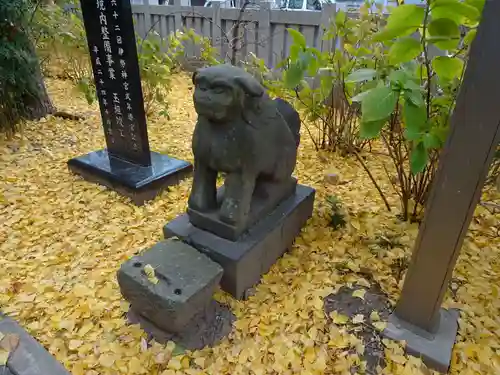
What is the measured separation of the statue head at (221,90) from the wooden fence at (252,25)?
277cm

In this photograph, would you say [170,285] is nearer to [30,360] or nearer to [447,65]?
[30,360]

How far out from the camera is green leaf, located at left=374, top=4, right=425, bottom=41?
54.0 inches

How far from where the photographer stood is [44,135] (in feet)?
13.2

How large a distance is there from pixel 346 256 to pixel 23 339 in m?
1.80

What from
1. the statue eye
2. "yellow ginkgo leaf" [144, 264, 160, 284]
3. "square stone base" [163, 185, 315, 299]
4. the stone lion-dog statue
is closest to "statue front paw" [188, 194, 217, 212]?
the stone lion-dog statue

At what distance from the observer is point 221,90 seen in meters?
1.57

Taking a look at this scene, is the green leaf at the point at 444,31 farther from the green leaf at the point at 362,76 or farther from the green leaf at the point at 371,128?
the green leaf at the point at 371,128

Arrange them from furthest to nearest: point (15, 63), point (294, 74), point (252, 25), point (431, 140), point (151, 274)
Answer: point (252, 25) → point (15, 63) → point (294, 74) → point (151, 274) → point (431, 140)

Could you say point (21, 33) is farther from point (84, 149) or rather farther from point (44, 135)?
point (84, 149)

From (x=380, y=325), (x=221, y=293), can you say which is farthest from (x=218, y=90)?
(x=380, y=325)

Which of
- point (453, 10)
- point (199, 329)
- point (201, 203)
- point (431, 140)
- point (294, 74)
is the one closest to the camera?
point (453, 10)

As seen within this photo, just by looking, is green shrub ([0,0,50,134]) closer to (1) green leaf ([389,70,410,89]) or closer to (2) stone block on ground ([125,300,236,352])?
(2) stone block on ground ([125,300,236,352])

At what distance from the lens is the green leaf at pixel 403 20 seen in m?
1.37

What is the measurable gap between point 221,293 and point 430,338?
105cm
